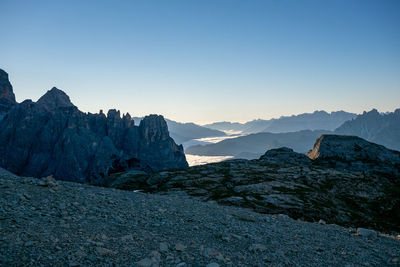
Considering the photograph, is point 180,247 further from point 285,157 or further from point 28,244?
point 285,157

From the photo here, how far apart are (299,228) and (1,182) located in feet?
81.9

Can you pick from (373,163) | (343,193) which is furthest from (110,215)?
(373,163)

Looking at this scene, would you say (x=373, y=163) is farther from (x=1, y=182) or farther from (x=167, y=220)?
(x=1, y=182)

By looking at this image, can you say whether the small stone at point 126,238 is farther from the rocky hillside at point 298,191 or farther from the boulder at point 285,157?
the boulder at point 285,157

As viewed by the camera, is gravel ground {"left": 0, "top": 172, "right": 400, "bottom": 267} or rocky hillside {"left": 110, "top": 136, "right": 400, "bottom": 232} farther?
rocky hillside {"left": 110, "top": 136, "right": 400, "bottom": 232}

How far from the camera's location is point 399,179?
95.1 m

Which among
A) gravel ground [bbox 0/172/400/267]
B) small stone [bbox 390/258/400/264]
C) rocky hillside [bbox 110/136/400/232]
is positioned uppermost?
gravel ground [bbox 0/172/400/267]

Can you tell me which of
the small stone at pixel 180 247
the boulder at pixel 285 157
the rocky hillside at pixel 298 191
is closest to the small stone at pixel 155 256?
the small stone at pixel 180 247

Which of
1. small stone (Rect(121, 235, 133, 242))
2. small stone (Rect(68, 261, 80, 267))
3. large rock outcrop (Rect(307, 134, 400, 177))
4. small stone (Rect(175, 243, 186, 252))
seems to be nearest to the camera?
small stone (Rect(68, 261, 80, 267))

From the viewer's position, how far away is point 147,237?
14031 mm

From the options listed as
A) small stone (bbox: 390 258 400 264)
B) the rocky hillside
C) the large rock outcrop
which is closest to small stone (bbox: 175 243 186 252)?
small stone (bbox: 390 258 400 264)

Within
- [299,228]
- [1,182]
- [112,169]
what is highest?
[1,182]

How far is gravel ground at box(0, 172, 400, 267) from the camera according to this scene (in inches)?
426

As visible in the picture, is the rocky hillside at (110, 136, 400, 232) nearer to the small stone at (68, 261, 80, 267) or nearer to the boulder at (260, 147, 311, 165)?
the boulder at (260, 147, 311, 165)
